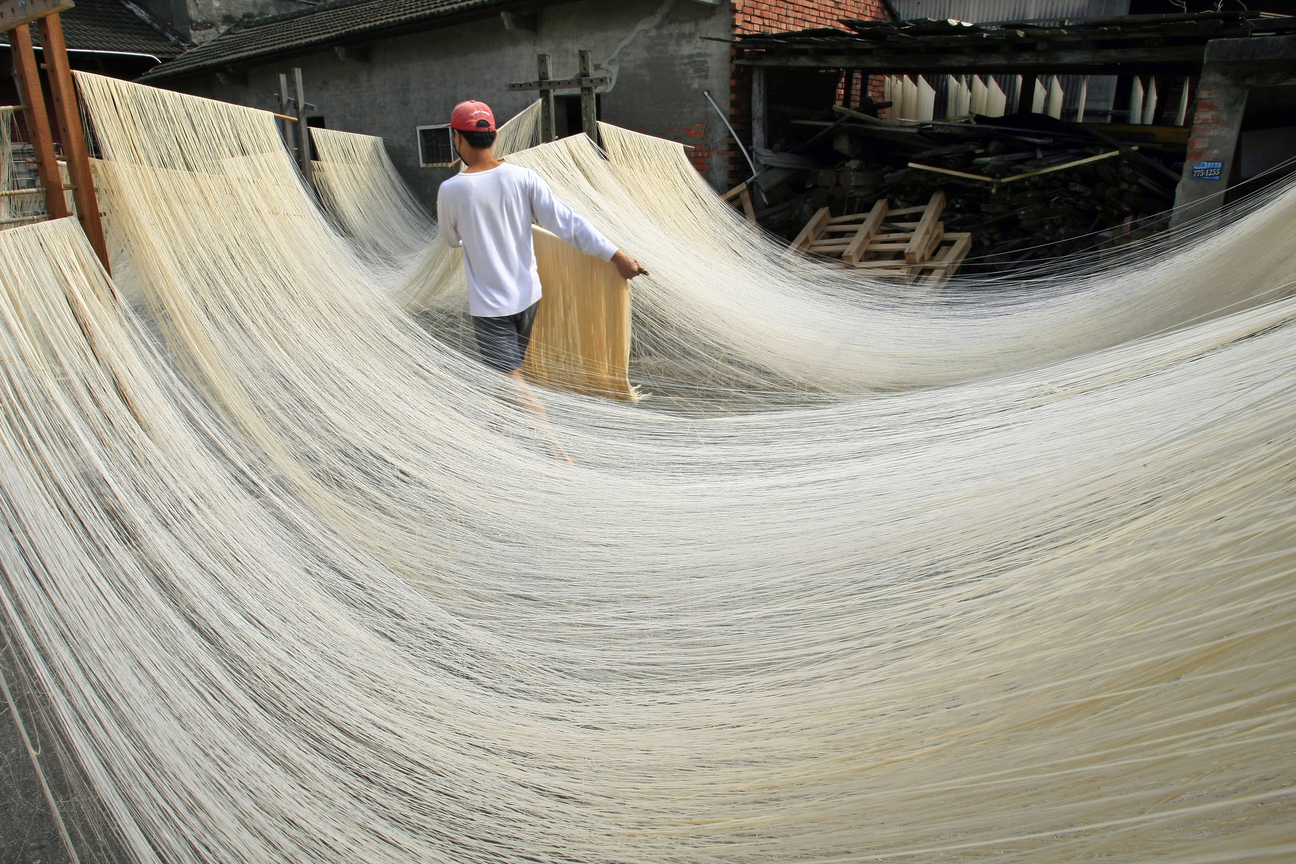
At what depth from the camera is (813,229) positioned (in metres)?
6.94

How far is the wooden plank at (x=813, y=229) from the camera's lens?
6.75 metres

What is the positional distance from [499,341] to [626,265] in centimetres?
61

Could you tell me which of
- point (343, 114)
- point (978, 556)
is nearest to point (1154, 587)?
point (978, 556)

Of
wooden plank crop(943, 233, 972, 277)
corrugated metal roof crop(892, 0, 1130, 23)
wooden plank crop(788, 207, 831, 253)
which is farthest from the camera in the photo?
corrugated metal roof crop(892, 0, 1130, 23)

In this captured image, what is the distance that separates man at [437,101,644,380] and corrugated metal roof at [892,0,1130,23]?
839 centimetres

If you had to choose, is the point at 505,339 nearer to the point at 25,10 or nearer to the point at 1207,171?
the point at 25,10

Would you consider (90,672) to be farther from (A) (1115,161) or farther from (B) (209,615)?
(A) (1115,161)

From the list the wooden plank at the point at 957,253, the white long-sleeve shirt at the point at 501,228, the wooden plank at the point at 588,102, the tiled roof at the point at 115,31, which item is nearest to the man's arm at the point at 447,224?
the white long-sleeve shirt at the point at 501,228

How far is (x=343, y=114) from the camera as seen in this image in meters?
12.2

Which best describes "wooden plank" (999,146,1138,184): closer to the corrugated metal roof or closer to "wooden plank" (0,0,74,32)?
the corrugated metal roof

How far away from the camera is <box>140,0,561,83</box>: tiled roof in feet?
32.3

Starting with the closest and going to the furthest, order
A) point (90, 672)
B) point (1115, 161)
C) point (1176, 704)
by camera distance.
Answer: point (1176, 704), point (90, 672), point (1115, 161)

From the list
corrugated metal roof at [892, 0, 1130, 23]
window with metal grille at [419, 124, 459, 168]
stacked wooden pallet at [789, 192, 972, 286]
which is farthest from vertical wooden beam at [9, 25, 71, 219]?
corrugated metal roof at [892, 0, 1130, 23]

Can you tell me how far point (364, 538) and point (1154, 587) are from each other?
1763 millimetres
